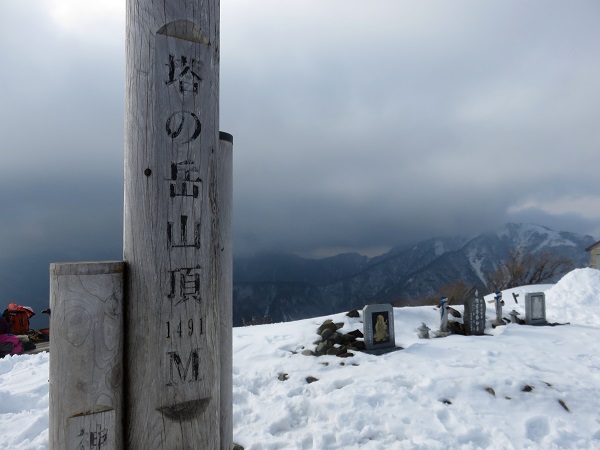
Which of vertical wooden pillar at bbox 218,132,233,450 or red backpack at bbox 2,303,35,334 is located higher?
vertical wooden pillar at bbox 218,132,233,450

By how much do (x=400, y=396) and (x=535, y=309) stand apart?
7841mm

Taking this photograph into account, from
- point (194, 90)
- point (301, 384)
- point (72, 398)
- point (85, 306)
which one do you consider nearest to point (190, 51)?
point (194, 90)

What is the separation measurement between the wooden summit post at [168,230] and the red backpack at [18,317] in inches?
477

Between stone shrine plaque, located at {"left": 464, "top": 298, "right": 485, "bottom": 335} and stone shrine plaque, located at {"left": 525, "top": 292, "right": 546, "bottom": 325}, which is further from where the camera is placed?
stone shrine plaque, located at {"left": 525, "top": 292, "right": 546, "bottom": 325}

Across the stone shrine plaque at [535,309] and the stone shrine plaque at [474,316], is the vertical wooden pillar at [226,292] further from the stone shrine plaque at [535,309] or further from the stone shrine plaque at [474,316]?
the stone shrine plaque at [535,309]

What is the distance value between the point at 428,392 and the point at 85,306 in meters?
4.54

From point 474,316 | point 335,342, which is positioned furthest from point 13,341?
point 474,316

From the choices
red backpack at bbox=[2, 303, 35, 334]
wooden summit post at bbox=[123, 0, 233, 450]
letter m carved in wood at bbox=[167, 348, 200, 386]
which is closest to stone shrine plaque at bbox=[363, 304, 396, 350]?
wooden summit post at bbox=[123, 0, 233, 450]

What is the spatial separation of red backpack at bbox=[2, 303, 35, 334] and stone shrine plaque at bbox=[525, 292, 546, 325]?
561 inches

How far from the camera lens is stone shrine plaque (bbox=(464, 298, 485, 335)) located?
30.1 feet

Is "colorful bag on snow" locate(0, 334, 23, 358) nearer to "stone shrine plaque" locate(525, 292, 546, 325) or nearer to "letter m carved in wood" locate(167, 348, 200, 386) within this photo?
"letter m carved in wood" locate(167, 348, 200, 386)

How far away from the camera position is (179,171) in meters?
2.02

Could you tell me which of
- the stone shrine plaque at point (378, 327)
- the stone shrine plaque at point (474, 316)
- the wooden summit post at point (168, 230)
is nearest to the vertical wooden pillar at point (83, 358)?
the wooden summit post at point (168, 230)

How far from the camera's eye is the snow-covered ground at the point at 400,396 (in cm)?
409
